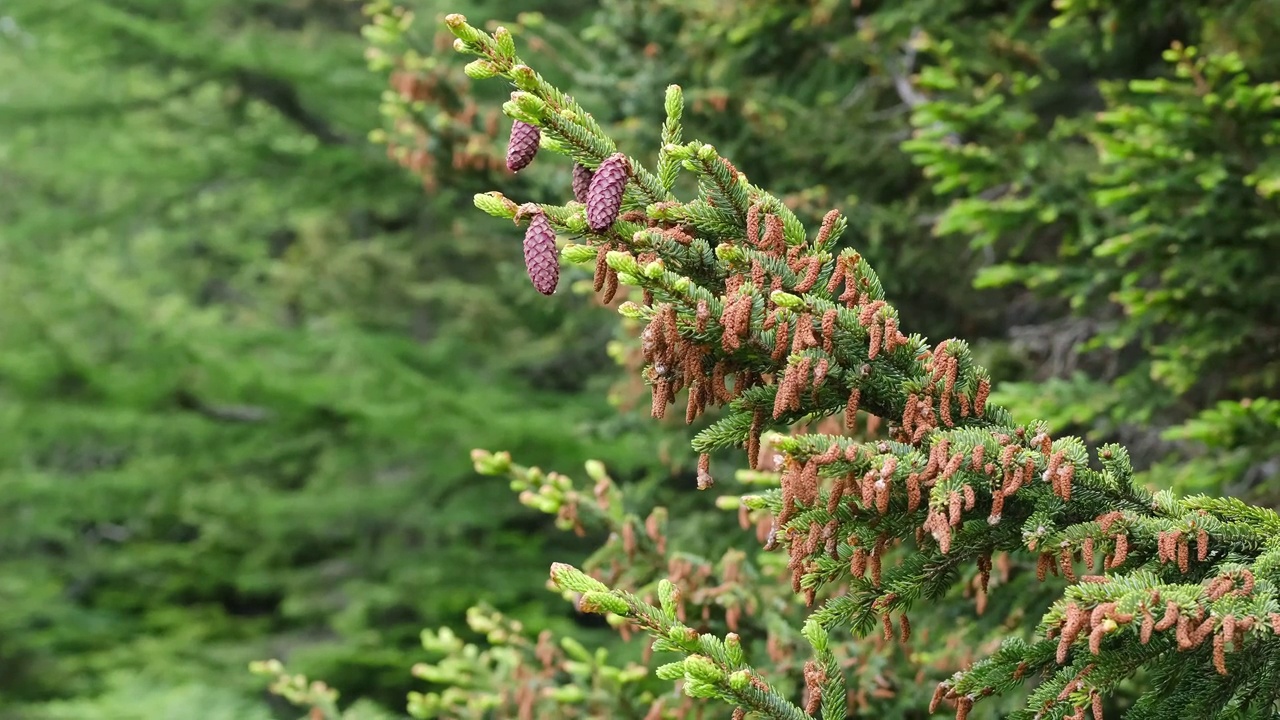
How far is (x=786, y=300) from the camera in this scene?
1.62 m

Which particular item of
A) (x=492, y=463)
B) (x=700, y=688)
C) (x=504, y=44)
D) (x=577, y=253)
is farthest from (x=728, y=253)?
(x=492, y=463)

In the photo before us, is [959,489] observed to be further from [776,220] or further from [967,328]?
[967,328]

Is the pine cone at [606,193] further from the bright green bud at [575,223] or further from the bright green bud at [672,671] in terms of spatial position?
the bright green bud at [672,671]

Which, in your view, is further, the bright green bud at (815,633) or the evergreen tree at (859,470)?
the bright green bud at (815,633)

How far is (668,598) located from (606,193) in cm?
73

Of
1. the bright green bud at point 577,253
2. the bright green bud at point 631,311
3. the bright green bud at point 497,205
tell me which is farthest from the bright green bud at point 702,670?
the bright green bud at point 497,205

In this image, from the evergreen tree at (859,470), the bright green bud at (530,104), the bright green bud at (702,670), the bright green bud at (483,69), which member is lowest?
the bright green bud at (702,670)

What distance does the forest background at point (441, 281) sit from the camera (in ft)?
13.1

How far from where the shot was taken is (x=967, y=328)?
6.04 metres

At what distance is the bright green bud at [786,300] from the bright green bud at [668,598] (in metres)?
0.54

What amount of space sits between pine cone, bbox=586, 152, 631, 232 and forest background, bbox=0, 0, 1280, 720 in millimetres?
2418

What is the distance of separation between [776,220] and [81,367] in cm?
741

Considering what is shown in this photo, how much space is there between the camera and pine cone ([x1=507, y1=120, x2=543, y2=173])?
1.71 meters

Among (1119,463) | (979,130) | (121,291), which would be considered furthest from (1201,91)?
(121,291)
